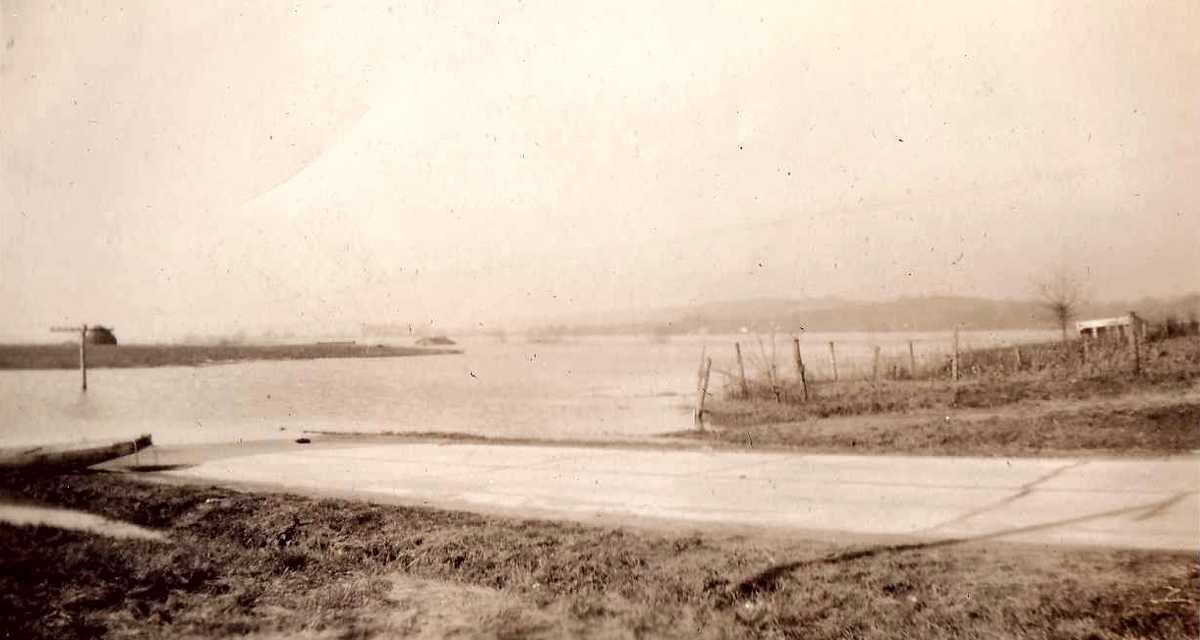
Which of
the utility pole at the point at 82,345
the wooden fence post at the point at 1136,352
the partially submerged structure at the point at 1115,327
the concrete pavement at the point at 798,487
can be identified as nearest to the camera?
the concrete pavement at the point at 798,487

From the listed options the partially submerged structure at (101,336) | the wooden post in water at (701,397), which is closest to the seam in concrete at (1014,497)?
the wooden post in water at (701,397)

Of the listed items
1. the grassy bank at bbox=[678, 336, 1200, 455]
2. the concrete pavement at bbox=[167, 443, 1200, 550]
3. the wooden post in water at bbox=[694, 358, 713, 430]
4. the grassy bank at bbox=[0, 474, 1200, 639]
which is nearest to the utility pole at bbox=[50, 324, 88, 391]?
the concrete pavement at bbox=[167, 443, 1200, 550]

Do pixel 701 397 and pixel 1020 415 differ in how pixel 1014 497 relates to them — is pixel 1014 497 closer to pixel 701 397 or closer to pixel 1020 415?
pixel 1020 415

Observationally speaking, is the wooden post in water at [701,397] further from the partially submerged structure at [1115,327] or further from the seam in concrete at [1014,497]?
the partially submerged structure at [1115,327]

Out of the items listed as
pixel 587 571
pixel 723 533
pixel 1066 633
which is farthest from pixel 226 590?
pixel 1066 633

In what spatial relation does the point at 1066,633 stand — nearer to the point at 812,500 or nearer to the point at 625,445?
the point at 812,500
